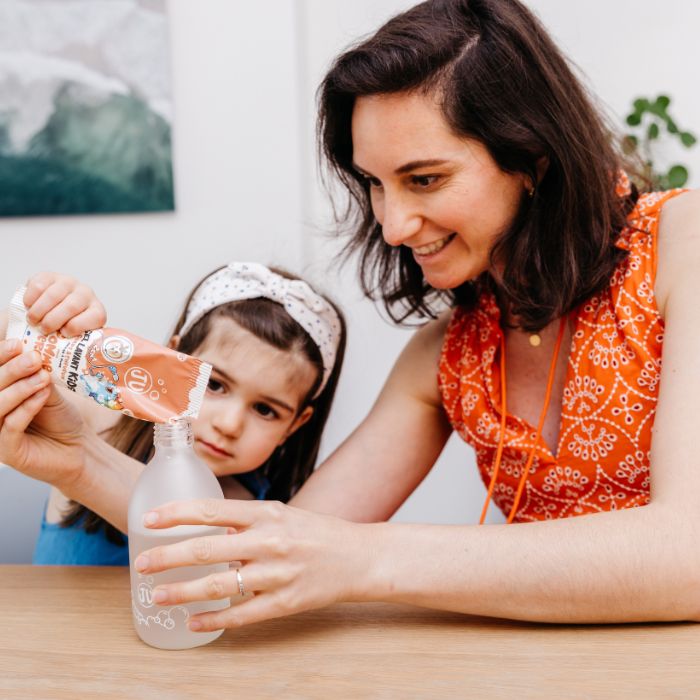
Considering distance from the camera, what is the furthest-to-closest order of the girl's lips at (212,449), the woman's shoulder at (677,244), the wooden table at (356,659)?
the girl's lips at (212,449), the woman's shoulder at (677,244), the wooden table at (356,659)

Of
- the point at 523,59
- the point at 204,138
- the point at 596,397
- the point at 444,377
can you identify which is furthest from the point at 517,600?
the point at 204,138

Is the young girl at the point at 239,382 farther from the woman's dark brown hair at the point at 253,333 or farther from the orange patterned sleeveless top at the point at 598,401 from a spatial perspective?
the orange patterned sleeveless top at the point at 598,401

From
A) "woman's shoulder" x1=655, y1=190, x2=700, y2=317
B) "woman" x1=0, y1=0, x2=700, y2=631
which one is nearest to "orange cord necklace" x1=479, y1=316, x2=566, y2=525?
"woman" x1=0, y1=0, x2=700, y2=631

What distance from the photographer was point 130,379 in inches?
28.5

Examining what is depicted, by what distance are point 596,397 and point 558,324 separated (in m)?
0.15

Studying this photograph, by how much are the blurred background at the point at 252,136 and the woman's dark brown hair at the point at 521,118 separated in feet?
3.01

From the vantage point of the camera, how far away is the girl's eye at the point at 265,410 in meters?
1.21

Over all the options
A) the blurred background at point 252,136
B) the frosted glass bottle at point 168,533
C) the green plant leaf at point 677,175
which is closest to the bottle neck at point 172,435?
the frosted glass bottle at point 168,533

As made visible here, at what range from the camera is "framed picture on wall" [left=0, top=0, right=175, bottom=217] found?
1913 millimetres

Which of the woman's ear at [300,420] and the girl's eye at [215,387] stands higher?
the girl's eye at [215,387]

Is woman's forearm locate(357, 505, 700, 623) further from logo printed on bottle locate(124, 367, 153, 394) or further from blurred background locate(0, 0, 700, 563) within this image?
blurred background locate(0, 0, 700, 563)

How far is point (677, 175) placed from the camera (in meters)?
1.95

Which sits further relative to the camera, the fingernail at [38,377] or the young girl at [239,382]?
the young girl at [239,382]

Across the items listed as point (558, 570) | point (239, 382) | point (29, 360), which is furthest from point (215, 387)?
point (558, 570)
